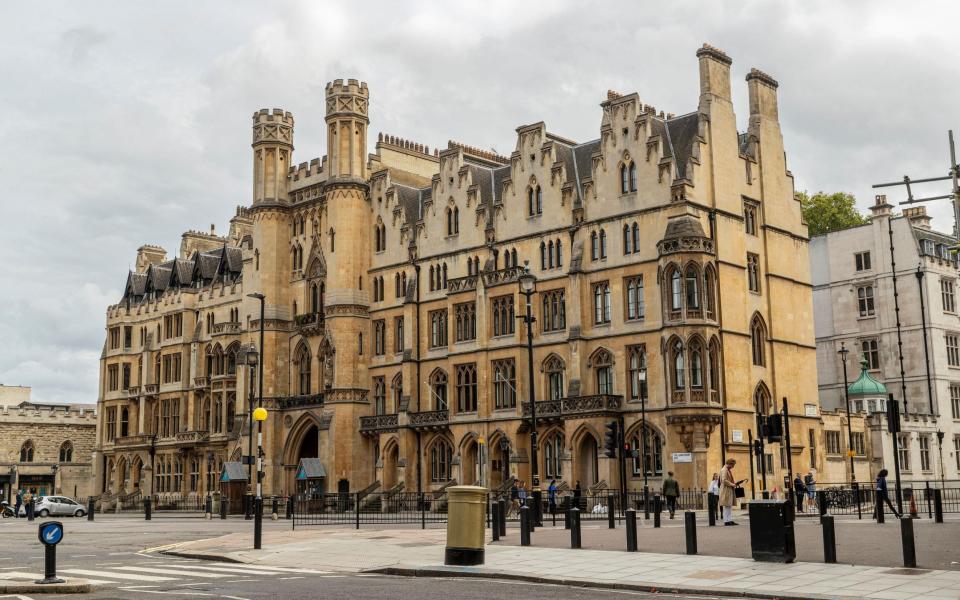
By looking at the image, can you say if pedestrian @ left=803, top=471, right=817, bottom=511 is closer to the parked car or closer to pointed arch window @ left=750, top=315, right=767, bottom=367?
pointed arch window @ left=750, top=315, right=767, bottom=367

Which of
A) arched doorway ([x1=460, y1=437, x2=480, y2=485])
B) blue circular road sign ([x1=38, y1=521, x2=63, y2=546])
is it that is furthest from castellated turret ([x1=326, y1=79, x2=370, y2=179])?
blue circular road sign ([x1=38, y1=521, x2=63, y2=546])

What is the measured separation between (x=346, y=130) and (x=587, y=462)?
24135mm

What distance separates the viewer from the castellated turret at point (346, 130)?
6022cm

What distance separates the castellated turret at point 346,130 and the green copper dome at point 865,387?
2980 cm

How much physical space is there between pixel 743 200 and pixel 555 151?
910 cm

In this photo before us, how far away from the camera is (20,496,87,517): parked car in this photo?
60.7 m

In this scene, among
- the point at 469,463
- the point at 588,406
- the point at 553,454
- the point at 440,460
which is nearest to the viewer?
the point at 588,406


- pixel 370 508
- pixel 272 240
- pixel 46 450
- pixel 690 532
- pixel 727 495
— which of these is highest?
pixel 272 240

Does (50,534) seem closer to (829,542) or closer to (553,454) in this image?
(829,542)

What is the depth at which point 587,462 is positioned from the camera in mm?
48125

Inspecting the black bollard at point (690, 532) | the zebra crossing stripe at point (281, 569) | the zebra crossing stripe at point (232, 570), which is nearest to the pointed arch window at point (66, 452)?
the zebra crossing stripe at point (281, 569)

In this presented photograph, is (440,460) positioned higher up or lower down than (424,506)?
higher up

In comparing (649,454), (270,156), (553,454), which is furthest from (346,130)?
(649,454)

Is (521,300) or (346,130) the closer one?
(521,300)
